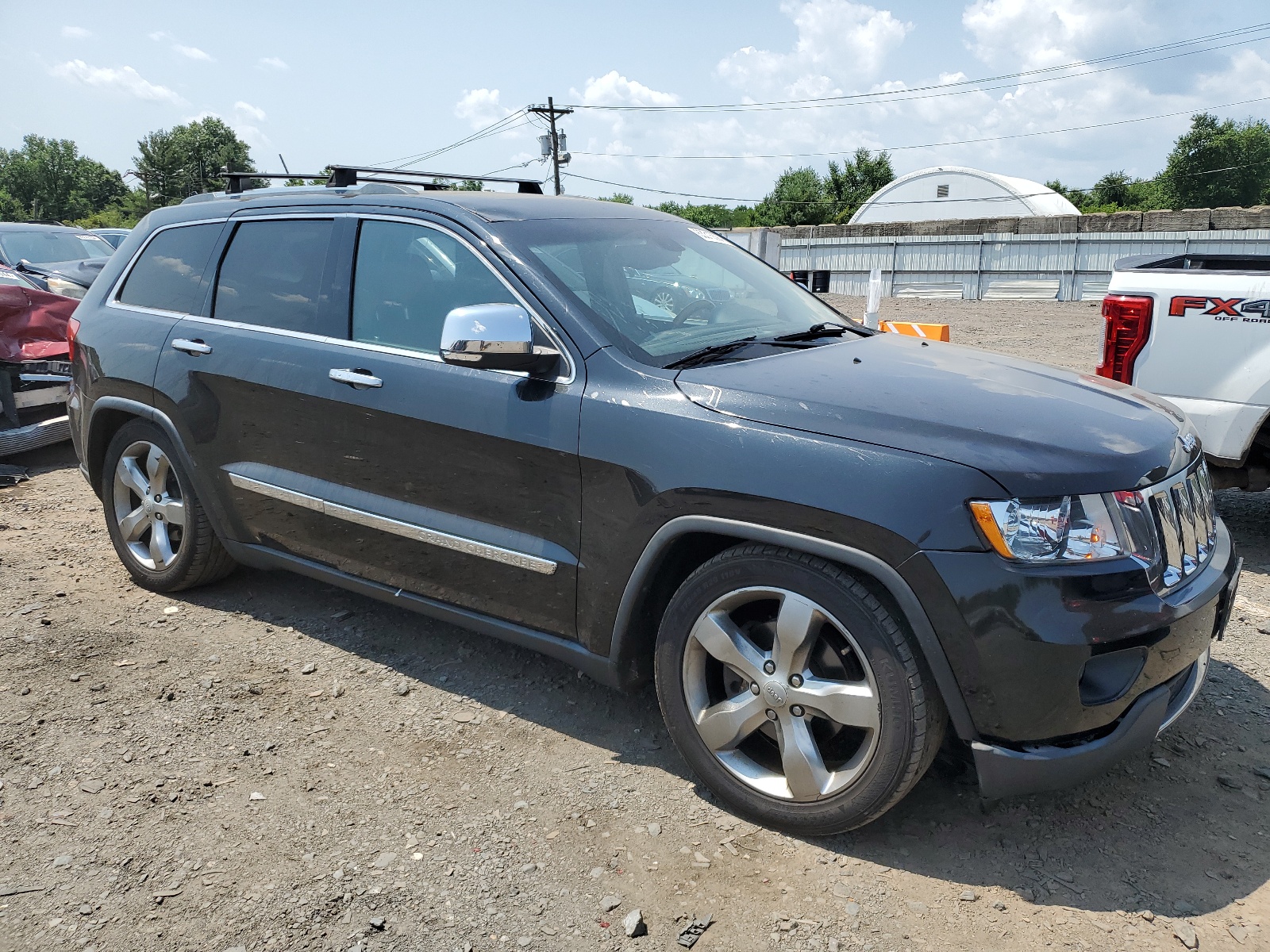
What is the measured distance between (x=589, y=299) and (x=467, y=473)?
709mm

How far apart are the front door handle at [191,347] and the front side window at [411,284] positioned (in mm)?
857

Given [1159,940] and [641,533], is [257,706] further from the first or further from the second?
[1159,940]

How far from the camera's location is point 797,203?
67.8 metres

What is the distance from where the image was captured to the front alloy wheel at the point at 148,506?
4387 millimetres

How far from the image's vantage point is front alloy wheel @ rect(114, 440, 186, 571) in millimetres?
4387

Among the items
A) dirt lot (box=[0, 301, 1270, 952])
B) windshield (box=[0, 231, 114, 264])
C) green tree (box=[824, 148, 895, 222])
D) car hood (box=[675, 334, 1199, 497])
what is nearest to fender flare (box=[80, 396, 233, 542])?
dirt lot (box=[0, 301, 1270, 952])

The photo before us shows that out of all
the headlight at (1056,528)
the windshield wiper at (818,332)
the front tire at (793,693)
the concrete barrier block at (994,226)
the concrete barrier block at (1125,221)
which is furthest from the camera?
the concrete barrier block at (994,226)

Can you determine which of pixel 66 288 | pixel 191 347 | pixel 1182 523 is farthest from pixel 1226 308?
pixel 66 288

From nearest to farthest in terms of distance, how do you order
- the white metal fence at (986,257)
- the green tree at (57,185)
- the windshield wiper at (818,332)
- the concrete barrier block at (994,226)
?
the windshield wiper at (818,332)
the white metal fence at (986,257)
the concrete barrier block at (994,226)
the green tree at (57,185)

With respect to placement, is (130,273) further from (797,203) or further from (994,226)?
(797,203)

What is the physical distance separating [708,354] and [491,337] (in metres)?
0.70

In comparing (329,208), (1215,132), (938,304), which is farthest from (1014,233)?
(1215,132)

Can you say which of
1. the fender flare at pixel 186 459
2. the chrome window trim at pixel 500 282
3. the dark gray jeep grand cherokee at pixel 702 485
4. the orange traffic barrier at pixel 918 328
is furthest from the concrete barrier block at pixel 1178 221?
the fender flare at pixel 186 459

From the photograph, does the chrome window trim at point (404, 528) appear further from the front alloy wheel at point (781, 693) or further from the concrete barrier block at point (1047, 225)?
the concrete barrier block at point (1047, 225)
